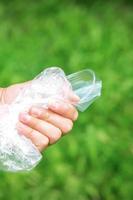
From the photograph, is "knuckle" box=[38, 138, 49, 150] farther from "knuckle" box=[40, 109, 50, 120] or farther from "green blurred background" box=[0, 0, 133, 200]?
"green blurred background" box=[0, 0, 133, 200]

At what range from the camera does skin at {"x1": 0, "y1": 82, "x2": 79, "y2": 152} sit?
1.35m

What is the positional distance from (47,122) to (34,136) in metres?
0.04

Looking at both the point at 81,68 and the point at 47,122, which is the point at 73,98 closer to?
the point at 47,122

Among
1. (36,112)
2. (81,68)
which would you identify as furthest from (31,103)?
(81,68)

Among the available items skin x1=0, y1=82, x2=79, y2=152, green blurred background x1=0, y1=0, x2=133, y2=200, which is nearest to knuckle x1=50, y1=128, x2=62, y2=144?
skin x1=0, y1=82, x2=79, y2=152

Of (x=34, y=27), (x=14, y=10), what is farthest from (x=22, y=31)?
(x=14, y=10)

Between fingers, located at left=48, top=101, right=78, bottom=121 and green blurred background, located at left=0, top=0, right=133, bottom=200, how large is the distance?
1268 millimetres

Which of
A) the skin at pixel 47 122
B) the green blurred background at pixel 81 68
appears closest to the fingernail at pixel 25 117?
the skin at pixel 47 122

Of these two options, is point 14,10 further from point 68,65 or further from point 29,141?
point 29,141

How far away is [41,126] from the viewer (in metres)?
1.34

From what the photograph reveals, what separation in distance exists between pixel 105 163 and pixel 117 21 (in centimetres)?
158

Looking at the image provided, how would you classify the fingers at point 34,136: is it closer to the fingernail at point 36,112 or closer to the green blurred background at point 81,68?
the fingernail at point 36,112

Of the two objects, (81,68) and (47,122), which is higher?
(47,122)

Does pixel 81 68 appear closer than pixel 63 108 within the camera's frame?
No
